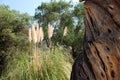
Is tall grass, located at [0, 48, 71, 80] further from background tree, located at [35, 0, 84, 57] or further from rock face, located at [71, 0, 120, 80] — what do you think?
background tree, located at [35, 0, 84, 57]

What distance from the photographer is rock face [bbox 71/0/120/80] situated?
2035mm

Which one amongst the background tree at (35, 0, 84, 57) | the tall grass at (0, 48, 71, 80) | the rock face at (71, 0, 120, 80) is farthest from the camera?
the background tree at (35, 0, 84, 57)

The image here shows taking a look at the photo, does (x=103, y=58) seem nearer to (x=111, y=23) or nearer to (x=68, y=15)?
(x=111, y=23)

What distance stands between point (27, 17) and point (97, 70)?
1236 cm

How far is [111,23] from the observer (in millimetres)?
2080

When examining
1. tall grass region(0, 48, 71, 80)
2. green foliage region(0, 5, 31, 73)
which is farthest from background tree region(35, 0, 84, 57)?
tall grass region(0, 48, 71, 80)

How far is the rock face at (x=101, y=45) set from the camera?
204cm

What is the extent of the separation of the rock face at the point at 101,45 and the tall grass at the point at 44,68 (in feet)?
16.3

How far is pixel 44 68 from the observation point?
24.1 ft

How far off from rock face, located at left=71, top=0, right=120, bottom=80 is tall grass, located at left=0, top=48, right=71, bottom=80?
16.3ft

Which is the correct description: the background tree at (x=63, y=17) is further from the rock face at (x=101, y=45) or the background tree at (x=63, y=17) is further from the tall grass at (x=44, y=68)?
the rock face at (x=101, y=45)

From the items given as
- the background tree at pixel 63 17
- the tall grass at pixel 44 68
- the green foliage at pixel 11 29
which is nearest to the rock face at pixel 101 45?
the tall grass at pixel 44 68

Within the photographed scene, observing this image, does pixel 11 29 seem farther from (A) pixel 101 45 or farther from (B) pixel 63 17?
(A) pixel 101 45

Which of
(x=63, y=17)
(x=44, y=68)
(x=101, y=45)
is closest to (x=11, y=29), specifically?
(x=63, y=17)
